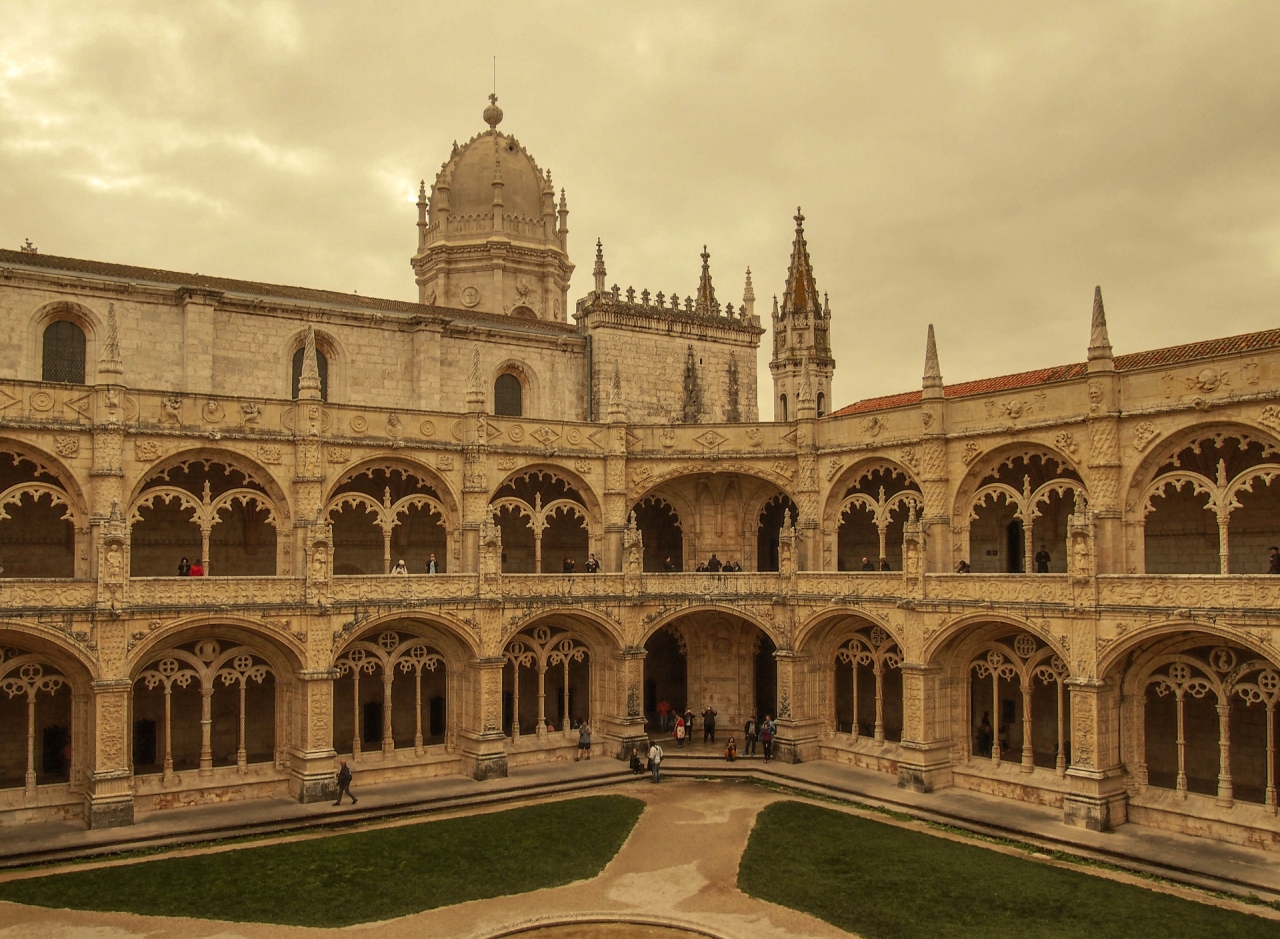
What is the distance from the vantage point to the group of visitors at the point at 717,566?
3562 cm

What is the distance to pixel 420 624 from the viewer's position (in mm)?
32312

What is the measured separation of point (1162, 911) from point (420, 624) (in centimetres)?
2045

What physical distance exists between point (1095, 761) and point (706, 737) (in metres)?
13.5

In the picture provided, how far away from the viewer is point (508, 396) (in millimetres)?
39062

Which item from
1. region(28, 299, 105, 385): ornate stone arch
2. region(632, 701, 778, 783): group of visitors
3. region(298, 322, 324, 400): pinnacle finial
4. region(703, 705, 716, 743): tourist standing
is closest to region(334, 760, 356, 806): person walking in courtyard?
region(632, 701, 778, 783): group of visitors

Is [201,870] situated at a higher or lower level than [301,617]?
lower

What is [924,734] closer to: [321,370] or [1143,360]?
[1143,360]

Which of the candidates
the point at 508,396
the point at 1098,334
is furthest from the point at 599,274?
the point at 1098,334

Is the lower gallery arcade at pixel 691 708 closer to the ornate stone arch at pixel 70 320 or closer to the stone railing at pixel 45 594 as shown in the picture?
the stone railing at pixel 45 594

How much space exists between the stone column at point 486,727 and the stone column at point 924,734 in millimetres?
11411

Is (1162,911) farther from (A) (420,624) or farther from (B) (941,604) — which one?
(A) (420,624)

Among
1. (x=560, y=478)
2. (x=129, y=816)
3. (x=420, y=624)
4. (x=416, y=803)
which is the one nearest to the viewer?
(x=129, y=816)

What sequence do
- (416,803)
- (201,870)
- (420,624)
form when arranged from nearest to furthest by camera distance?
(201,870), (416,803), (420,624)

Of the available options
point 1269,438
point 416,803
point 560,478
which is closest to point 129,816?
point 416,803
